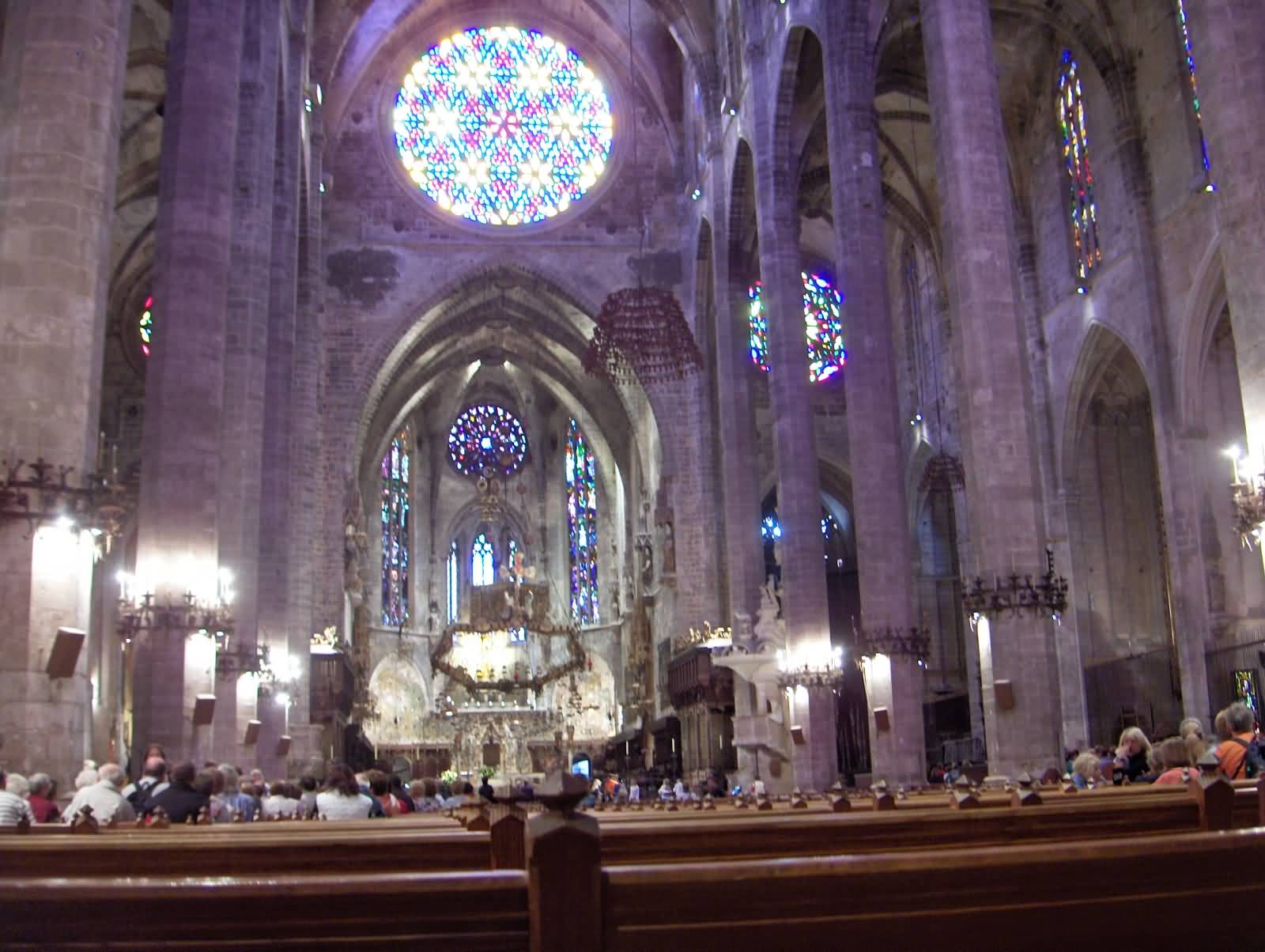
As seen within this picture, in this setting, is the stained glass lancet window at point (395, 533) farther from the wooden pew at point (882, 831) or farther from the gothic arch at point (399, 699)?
the wooden pew at point (882, 831)

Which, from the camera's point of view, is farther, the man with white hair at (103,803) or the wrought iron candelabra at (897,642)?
the wrought iron candelabra at (897,642)

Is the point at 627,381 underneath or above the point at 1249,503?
above

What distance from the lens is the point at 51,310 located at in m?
9.68

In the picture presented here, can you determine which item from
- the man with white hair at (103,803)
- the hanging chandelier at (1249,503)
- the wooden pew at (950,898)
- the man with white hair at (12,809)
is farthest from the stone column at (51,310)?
the hanging chandelier at (1249,503)

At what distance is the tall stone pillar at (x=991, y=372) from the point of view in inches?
541

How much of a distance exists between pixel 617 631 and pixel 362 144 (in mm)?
18677

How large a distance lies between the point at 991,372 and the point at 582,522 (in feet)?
111

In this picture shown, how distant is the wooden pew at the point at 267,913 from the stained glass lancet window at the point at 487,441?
153 ft

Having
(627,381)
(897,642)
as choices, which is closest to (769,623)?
(897,642)

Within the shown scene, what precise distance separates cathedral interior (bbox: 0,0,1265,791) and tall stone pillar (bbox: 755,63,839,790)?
0.30ft

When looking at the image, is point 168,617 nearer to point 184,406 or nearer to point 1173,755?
point 184,406

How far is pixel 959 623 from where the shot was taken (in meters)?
33.4

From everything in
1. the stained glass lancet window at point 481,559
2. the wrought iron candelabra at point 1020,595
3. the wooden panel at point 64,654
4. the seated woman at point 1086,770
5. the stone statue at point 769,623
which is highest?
the stained glass lancet window at point 481,559

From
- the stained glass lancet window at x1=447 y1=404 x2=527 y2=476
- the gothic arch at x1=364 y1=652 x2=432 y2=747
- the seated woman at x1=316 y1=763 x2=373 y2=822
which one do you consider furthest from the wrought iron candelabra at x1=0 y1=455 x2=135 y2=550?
the stained glass lancet window at x1=447 y1=404 x2=527 y2=476
